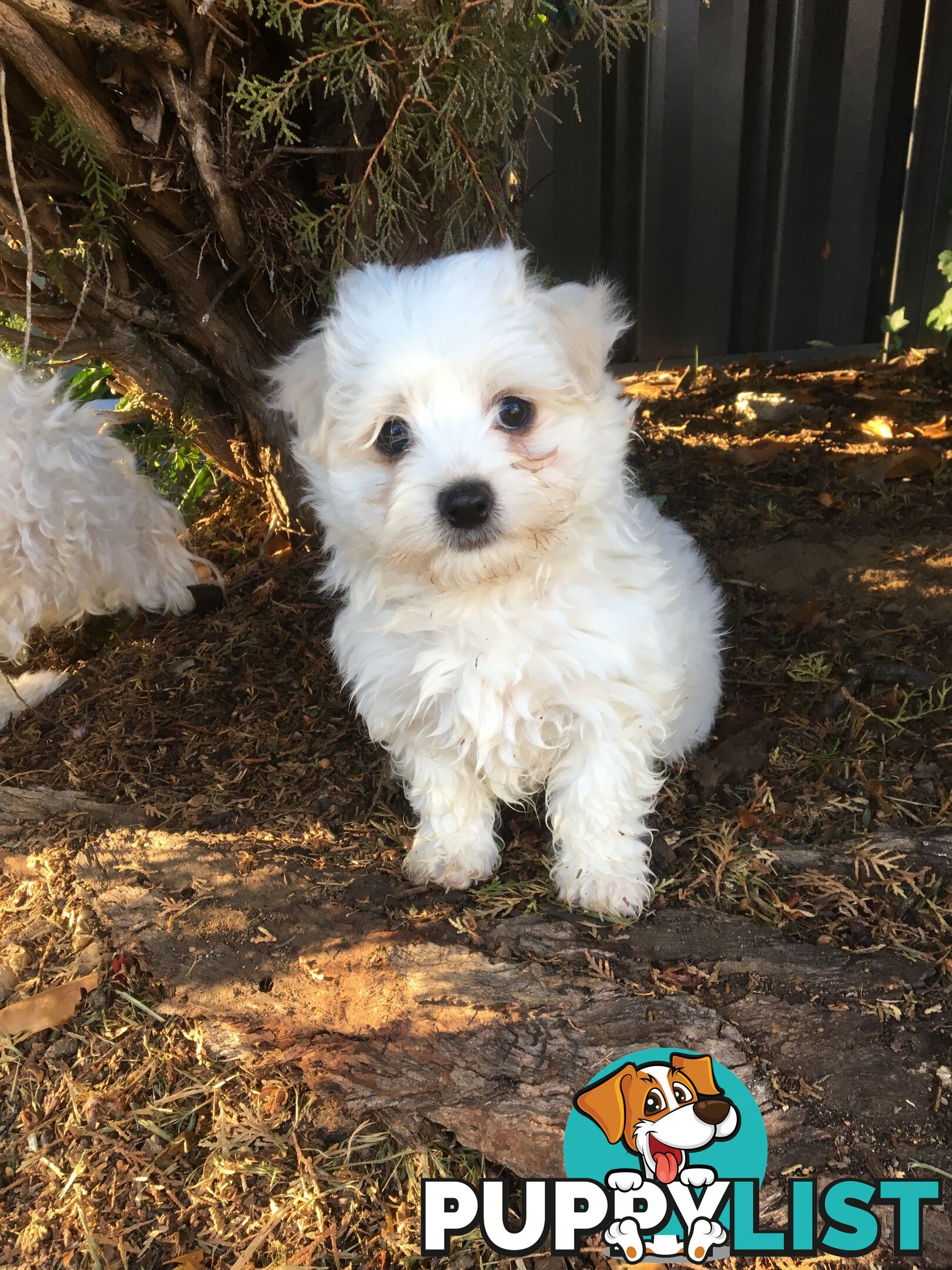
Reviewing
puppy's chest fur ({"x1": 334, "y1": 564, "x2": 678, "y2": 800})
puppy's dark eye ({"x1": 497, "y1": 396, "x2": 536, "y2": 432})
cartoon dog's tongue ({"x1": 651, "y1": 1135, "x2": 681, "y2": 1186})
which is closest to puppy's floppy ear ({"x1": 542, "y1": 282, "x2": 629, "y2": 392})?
puppy's dark eye ({"x1": 497, "y1": 396, "x2": 536, "y2": 432})

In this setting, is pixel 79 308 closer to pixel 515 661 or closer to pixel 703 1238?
pixel 515 661

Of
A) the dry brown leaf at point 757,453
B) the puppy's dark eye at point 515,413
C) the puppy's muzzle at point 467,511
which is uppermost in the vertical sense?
the puppy's dark eye at point 515,413

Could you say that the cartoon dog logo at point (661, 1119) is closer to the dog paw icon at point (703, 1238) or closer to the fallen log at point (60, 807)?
the dog paw icon at point (703, 1238)

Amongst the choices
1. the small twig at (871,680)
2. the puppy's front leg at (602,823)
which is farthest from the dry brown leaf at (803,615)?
the puppy's front leg at (602,823)

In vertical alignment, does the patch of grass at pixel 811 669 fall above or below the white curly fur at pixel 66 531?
below

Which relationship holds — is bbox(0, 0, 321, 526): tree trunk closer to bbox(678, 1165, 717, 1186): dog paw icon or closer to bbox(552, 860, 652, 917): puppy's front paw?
bbox(552, 860, 652, 917): puppy's front paw

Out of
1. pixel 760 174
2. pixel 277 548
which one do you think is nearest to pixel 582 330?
pixel 277 548
